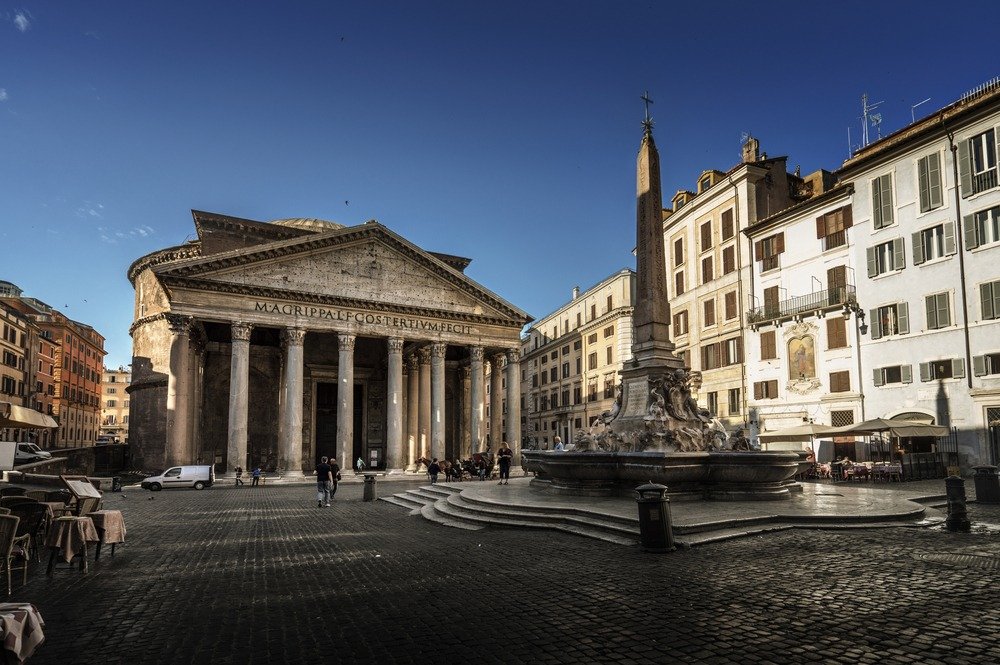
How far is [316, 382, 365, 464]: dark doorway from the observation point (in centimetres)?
3725

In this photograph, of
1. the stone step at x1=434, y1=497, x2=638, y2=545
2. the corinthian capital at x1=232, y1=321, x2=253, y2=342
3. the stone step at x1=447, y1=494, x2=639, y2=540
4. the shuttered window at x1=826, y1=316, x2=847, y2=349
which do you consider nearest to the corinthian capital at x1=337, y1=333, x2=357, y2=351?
the corinthian capital at x1=232, y1=321, x2=253, y2=342

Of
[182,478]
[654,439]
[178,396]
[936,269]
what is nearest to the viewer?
[654,439]

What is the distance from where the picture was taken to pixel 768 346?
31.2m

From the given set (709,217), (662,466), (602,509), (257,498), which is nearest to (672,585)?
(602,509)

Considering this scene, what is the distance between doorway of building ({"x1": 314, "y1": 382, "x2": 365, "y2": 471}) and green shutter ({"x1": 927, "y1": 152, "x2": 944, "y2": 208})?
30063mm

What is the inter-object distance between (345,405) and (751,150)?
2588 centimetres

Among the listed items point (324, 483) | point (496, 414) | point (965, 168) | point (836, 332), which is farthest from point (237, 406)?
point (965, 168)

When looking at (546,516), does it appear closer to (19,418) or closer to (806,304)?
(19,418)

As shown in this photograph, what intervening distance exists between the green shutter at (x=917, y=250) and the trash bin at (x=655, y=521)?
73.4 feet

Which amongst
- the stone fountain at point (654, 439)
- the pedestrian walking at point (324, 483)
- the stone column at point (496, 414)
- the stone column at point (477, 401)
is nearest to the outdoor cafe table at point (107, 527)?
the pedestrian walking at point (324, 483)

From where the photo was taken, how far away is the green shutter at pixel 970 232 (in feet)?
74.9

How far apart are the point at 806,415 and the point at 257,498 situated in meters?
23.5

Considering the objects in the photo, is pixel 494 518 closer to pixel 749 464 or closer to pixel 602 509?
pixel 602 509

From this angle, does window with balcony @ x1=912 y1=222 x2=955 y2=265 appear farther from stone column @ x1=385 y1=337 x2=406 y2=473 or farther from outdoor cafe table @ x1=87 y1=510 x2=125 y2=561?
outdoor cafe table @ x1=87 y1=510 x2=125 y2=561
